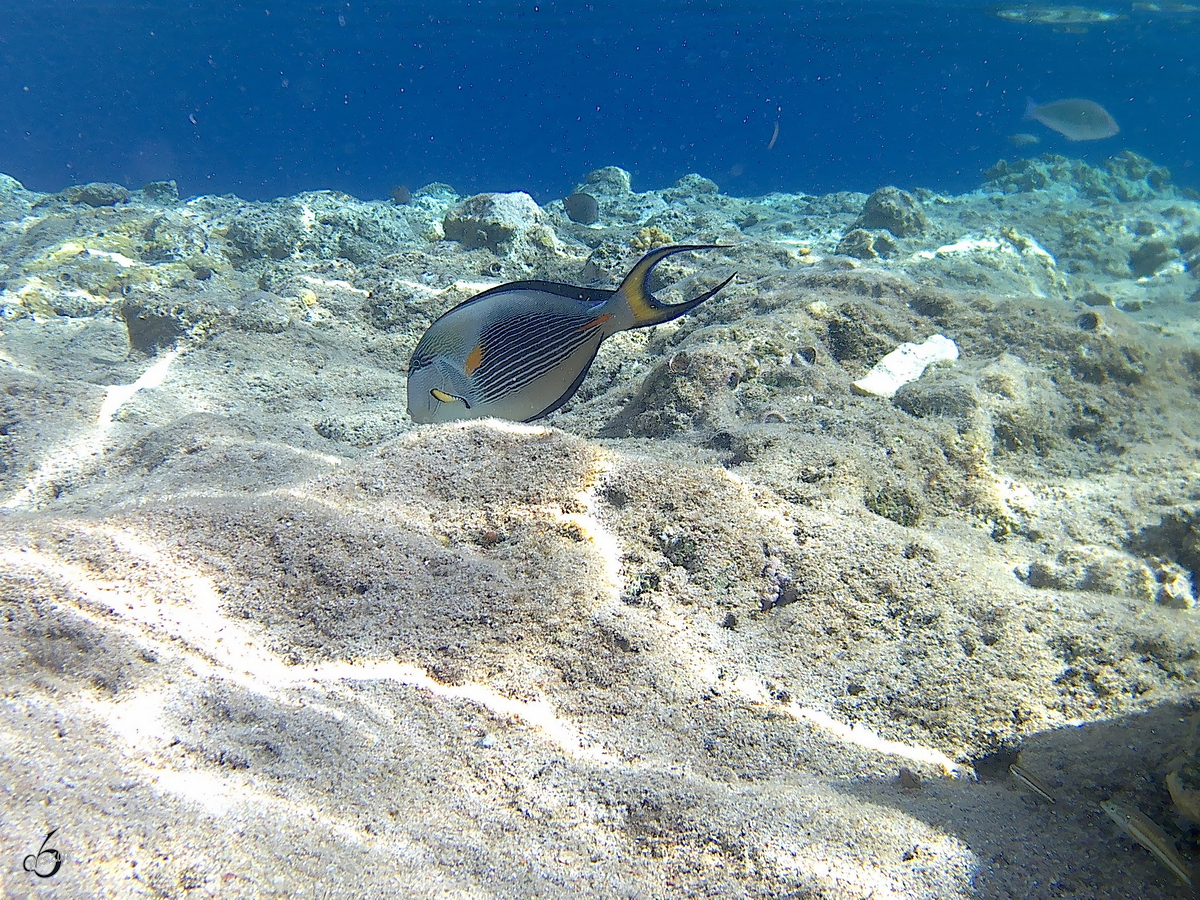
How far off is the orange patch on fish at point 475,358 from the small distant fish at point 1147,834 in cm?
206

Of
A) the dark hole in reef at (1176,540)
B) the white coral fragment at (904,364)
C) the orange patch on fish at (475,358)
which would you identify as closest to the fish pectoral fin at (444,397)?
the orange patch on fish at (475,358)

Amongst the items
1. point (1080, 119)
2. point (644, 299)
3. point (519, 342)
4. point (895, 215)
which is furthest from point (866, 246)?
point (1080, 119)

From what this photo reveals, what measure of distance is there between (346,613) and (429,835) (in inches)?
26.8

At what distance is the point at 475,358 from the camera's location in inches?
82.1

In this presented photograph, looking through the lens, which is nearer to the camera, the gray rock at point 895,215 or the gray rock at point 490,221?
the gray rock at point 490,221

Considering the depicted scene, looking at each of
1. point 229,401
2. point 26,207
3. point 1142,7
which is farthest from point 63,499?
point 1142,7

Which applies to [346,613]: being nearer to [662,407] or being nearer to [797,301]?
[662,407]

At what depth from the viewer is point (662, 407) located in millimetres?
2840

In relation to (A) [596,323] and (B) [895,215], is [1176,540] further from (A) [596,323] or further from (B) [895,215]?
(B) [895,215]

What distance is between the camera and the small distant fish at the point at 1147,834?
102 cm

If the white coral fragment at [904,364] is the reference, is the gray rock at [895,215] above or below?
below

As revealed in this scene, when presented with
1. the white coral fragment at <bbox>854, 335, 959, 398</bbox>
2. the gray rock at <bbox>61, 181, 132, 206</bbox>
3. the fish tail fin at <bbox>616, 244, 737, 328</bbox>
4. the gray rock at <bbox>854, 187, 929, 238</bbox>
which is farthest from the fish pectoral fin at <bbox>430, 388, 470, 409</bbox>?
the gray rock at <bbox>61, 181, 132, 206</bbox>

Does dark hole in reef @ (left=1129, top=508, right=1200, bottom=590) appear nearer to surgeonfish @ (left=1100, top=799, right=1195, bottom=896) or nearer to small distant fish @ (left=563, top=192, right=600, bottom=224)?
surgeonfish @ (left=1100, top=799, right=1195, bottom=896)

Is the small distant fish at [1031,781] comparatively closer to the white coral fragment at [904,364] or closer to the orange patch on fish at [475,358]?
the orange patch on fish at [475,358]
